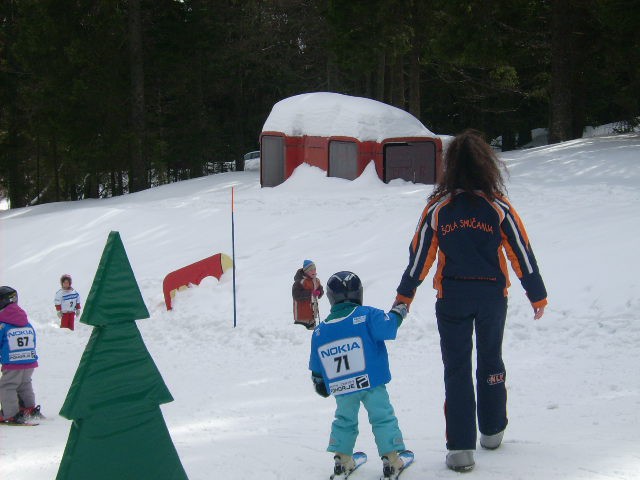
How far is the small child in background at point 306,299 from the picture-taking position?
1086cm

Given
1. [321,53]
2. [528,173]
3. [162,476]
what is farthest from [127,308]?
[321,53]

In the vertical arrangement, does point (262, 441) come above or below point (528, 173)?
below

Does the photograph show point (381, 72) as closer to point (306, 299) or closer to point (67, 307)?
point (67, 307)

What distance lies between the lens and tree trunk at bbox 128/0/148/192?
28.3 meters

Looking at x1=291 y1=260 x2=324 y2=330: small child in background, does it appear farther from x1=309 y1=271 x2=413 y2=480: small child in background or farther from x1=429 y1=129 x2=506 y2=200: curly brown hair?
x1=429 y1=129 x2=506 y2=200: curly brown hair

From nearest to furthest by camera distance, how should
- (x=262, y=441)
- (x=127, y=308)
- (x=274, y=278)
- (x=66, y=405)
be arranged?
1. (x=66, y=405)
2. (x=127, y=308)
3. (x=262, y=441)
4. (x=274, y=278)

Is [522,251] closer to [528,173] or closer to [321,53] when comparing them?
[528,173]

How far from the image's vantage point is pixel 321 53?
3472 cm

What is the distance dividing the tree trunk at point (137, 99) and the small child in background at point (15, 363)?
21.9 m

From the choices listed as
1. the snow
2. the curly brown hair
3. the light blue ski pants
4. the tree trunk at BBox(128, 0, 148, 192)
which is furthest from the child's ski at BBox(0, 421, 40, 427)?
the tree trunk at BBox(128, 0, 148, 192)

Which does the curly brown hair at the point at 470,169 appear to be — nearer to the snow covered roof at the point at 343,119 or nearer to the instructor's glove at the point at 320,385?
the instructor's glove at the point at 320,385

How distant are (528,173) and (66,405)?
1752 centimetres

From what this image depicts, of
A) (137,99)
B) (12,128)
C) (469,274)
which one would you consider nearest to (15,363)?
(469,274)

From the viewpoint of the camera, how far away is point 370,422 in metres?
4.57
